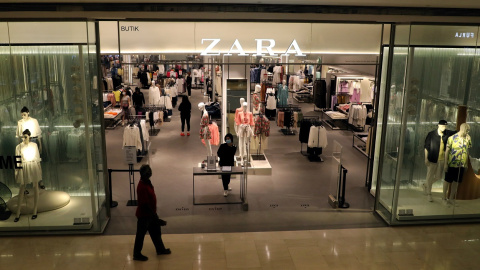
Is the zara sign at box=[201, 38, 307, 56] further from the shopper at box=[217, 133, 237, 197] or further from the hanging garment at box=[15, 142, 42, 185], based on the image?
the hanging garment at box=[15, 142, 42, 185]

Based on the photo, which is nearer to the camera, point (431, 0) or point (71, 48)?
point (431, 0)

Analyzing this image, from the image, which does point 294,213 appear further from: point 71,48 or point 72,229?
point 71,48

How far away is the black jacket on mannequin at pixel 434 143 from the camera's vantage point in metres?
7.86

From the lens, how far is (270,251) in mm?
6914

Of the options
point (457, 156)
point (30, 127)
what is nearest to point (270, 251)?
point (457, 156)

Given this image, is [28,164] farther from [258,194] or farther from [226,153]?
[258,194]

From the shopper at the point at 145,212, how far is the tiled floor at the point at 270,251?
24 cm

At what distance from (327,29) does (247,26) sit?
1495mm

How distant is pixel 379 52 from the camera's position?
8.94 meters

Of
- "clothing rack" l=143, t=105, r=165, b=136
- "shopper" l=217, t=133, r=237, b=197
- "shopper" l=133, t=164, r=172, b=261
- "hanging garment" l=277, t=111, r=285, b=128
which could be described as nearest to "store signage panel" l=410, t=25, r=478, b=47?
"shopper" l=217, t=133, r=237, b=197

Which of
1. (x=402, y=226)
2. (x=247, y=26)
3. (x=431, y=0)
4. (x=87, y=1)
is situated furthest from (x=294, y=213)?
(x=87, y=1)

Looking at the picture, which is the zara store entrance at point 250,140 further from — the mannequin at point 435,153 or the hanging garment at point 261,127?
the mannequin at point 435,153

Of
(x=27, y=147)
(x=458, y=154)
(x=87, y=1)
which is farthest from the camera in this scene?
(x=458, y=154)

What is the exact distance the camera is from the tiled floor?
652 cm
